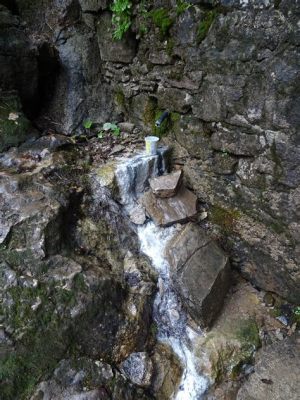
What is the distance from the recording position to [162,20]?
3293 mm

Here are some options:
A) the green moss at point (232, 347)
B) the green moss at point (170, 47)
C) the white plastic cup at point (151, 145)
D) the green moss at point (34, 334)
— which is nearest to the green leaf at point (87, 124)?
the white plastic cup at point (151, 145)

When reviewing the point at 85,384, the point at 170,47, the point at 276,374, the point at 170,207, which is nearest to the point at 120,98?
the point at 170,47

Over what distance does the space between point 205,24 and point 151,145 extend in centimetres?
130

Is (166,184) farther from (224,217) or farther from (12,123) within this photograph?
(12,123)

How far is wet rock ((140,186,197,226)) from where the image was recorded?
11.5 feet

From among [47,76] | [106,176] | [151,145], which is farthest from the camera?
[47,76]

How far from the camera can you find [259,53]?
265 cm

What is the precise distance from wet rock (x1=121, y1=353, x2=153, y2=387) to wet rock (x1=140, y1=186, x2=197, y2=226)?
1316mm

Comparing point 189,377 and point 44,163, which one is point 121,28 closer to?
point 44,163

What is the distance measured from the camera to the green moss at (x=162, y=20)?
10.7 ft

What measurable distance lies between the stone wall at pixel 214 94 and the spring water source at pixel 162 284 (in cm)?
50

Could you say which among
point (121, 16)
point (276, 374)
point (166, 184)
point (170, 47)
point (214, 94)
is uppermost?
point (121, 16)

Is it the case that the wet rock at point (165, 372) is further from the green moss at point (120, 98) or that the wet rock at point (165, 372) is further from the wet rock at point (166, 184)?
the green moss at point (120, 98)

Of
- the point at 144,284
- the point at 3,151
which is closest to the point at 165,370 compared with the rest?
the point at 144,284
